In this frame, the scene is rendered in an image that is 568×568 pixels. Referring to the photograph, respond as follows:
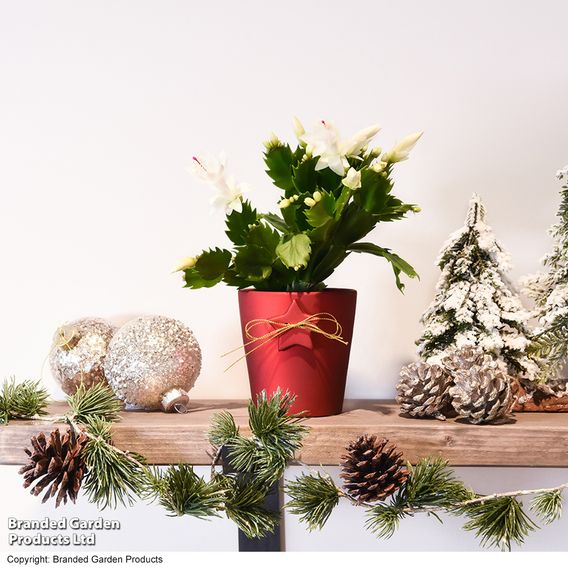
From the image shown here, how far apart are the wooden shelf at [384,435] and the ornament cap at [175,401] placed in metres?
0.06

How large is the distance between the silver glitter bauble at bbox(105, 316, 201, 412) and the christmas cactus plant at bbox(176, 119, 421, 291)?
10 centimetres

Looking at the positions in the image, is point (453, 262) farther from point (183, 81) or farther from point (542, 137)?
point (183, 81)

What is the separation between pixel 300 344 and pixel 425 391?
0.52 ft

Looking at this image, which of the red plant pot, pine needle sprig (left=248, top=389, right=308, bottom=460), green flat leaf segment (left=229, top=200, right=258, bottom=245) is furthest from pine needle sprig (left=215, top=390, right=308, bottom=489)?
green flat leaf segment (left=229, top=200, right=258, bottom=245)

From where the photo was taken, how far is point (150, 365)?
3.15 feet

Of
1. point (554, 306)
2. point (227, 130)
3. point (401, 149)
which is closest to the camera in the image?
point (401, 149)

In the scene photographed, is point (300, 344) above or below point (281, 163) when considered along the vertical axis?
below

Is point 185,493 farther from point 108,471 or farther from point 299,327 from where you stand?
point 299,327

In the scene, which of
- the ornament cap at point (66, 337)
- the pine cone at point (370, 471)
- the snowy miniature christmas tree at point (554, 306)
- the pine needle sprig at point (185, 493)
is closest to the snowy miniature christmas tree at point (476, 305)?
the snowy miniature christmas tree at point (554, 306)

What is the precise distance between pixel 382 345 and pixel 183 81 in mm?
508

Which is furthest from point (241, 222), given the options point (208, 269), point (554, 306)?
point (554, 306)

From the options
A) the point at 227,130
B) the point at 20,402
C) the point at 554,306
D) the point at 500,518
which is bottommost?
the point at 500,518

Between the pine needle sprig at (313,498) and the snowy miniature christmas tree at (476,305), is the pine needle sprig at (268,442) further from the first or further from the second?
the snowy miniature christmas tree at (476,305)

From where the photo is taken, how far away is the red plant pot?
895 mm
